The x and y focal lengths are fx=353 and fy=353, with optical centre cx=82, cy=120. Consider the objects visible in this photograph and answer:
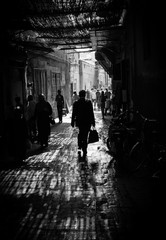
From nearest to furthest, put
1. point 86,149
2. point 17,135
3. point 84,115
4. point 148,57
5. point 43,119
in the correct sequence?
1. point 148,57
2. point 17,135
3. point 84,115
4. point 86,149
5. point 43,119

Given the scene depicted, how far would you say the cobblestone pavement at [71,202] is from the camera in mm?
4824

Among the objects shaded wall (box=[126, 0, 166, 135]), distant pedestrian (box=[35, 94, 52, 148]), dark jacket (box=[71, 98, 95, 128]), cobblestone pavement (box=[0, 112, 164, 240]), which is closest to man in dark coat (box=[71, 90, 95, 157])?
dark jacket (box=[71, 98, 95, 128])

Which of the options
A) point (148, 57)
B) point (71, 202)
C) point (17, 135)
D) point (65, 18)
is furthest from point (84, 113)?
point (71, 202)

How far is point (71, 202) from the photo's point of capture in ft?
20.2

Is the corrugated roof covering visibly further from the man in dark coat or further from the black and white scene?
the man in dark coat

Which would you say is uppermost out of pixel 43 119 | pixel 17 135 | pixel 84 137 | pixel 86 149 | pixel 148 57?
pixel 148 57

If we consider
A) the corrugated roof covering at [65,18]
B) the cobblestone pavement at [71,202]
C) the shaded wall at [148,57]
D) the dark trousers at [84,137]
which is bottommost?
the cobblestone pavement at [71,202]

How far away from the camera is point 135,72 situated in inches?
465

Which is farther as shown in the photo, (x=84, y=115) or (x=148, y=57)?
(x=84, y=115)

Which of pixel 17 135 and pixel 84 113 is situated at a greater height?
pixel 84 113

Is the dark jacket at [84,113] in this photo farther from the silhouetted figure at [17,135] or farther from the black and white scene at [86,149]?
the silhouetted figure at [17,135]

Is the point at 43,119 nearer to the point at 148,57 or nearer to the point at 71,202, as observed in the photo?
the point at 148,57

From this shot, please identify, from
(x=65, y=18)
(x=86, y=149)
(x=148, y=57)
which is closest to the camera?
(x=148, y=57)

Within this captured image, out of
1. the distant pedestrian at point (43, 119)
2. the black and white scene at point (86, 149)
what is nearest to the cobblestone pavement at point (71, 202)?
the black and white scene at point (86, 149)
